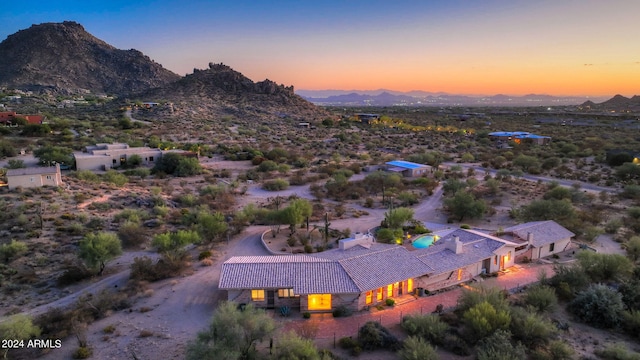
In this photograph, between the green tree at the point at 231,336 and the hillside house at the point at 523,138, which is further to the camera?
the hillside house at the point at 523,138

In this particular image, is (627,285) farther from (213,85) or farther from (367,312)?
(213,85)

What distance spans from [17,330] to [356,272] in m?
14.1

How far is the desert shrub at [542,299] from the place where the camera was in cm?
1822

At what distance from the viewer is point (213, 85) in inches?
4877

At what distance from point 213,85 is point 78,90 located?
42.9 meters

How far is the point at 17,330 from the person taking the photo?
15.3m

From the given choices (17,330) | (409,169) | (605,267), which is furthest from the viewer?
(409,169)

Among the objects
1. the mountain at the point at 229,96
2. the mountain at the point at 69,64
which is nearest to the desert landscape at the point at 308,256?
the mountain at the point at 229,96

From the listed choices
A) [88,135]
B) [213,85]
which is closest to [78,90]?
[213,85]

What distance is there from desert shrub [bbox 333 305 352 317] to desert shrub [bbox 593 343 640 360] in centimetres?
982

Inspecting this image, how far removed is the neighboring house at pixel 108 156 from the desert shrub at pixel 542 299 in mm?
44630

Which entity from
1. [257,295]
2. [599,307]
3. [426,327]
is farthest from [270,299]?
[599,307]

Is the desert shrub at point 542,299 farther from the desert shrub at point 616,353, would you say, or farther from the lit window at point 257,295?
the lit window at point 257,295

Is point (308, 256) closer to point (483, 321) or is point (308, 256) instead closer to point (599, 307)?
point (483, 321)
